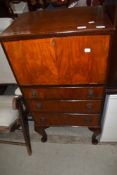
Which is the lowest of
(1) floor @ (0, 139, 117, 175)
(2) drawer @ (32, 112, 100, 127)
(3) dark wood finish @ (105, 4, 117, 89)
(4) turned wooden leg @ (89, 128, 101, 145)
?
(1) floor @ (0, 139, 117, 175)

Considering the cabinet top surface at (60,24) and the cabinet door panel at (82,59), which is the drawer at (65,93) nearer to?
the cabinet door panel at (82,59)

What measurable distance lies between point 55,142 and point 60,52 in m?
1.07

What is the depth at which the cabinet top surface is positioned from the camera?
969 millimetres

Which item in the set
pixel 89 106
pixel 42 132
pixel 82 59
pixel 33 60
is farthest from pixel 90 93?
pixel 42 132

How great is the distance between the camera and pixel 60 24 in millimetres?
1070

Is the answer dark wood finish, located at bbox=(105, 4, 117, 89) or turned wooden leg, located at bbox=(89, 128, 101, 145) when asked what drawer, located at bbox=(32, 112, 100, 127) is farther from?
dark wood finish, located at bbox=(105, 4, 117, 89)

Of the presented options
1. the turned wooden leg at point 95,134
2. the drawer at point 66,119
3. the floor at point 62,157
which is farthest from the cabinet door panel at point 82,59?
the floor at point 62,157

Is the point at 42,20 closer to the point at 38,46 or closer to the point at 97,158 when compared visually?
the point at 38,46

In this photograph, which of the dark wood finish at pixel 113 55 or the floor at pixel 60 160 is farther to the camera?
the floor at pixel 60 160

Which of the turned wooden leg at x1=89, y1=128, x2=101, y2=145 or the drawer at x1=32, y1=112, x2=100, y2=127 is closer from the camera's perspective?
the drawer at x1=32, y1=112, x2=100, y2=127

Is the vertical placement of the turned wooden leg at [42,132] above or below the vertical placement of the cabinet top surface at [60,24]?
below

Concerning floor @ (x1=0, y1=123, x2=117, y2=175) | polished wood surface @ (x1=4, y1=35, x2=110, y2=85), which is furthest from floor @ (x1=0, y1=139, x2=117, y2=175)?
polished wood surface @ (x1=4, y1=35, x2=110, y2=85)

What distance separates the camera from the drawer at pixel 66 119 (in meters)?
1.51

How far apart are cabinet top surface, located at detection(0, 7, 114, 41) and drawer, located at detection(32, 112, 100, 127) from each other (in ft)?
2.43
